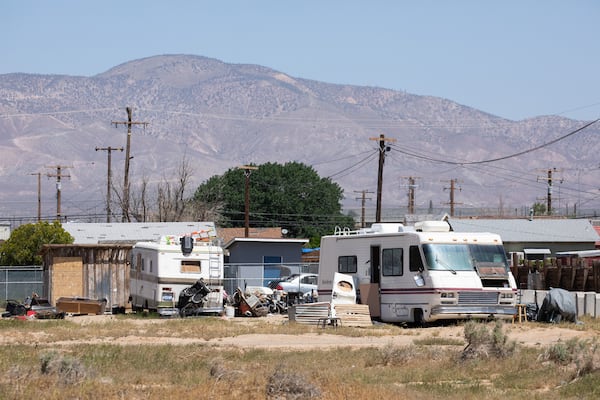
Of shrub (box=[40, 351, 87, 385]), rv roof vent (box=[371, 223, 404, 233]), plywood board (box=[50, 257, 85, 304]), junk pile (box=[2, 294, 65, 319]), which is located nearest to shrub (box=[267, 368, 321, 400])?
shrub (box=[40, 351, 87, 385])

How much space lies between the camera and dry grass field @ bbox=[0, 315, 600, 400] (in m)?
15.8

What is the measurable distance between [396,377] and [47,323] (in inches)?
561

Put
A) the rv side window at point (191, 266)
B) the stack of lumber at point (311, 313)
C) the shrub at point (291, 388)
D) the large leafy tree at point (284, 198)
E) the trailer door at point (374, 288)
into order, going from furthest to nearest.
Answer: the large leafy tree at point (284, 198) → the rv side window at point (191, 266) → the trailer door at point (374, 288) → the stack of lumber at point (311, 313) → the shrub at point (291, 388)

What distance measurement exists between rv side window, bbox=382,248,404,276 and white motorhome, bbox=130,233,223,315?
657 centimetres

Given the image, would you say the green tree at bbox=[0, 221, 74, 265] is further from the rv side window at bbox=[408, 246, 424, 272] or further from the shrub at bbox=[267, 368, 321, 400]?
the shrub at bbox=[267, 368, 321, 400]

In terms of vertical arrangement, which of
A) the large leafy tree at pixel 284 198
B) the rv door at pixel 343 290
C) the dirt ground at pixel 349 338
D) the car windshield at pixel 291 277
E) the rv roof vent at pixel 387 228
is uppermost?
the large leafy tree at pixel 284 198

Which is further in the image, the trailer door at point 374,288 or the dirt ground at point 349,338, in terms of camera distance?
the trailer door at point 374,288

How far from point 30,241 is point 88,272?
1324cm

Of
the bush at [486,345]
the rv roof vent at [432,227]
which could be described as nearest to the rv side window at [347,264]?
the rv roof vent at [432,227]

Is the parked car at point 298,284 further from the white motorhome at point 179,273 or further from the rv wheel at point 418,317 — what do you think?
the rv wheel at point 418,317

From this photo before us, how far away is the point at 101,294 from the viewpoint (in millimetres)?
40719

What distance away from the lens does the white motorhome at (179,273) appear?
34.2 metres

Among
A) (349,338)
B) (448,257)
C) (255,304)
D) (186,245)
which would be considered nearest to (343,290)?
(448,257)

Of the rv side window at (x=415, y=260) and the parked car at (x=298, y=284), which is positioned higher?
the rv side window at (x=415, y=260)
